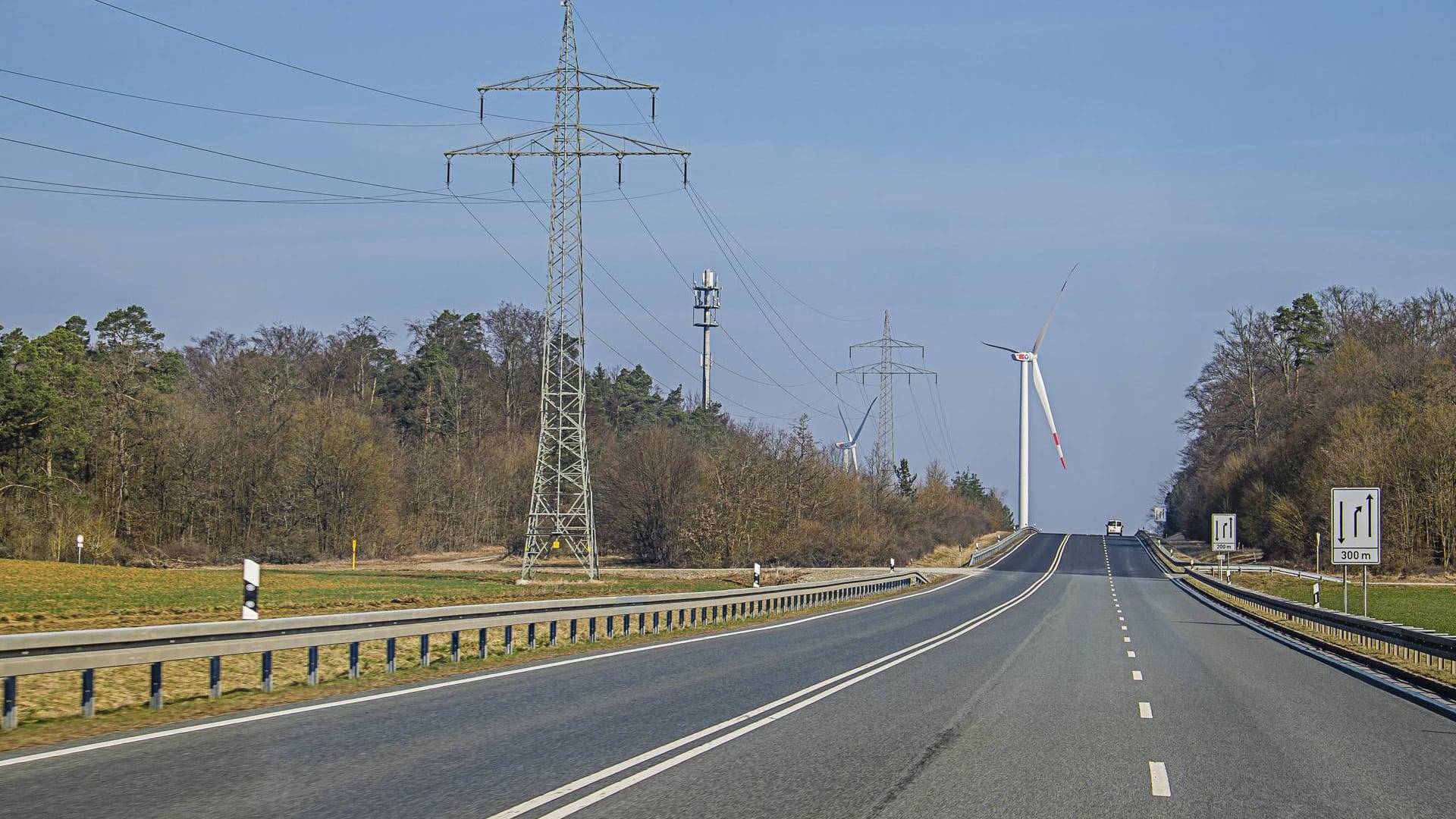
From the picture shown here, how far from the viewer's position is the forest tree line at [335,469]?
7175 centimetres

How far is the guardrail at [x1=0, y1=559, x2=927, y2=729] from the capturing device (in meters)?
13.6

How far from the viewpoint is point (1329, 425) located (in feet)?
263

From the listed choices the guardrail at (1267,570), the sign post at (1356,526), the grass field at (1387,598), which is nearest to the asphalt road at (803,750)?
the sign post at (1356,526)

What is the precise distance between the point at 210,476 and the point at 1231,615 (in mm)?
65275

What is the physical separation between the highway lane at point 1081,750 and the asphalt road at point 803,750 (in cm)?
5

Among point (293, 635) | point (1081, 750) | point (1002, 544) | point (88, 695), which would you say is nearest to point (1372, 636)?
point (1081, 750)

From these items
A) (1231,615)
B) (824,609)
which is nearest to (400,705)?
(824,609)

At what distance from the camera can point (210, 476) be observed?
86500 millimetres

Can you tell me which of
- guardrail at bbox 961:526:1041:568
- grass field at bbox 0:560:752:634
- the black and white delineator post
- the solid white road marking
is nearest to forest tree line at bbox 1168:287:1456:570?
guardrail at bbox 961:526:1041:568

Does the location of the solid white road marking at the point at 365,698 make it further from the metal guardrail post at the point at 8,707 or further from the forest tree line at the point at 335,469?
the forest tree line at the point at 335,469

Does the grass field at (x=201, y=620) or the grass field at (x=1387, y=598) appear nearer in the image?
the grass field at (x=201, y=620)

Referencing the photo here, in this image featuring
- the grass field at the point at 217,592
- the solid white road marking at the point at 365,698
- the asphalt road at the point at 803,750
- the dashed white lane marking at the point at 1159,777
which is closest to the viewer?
the asphalt road at the point at 803,750

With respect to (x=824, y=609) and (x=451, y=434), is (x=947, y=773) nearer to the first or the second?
(x=824, y=609)

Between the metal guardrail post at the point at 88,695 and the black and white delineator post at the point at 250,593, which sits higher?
the black and white delineator post at the point at 250,593
